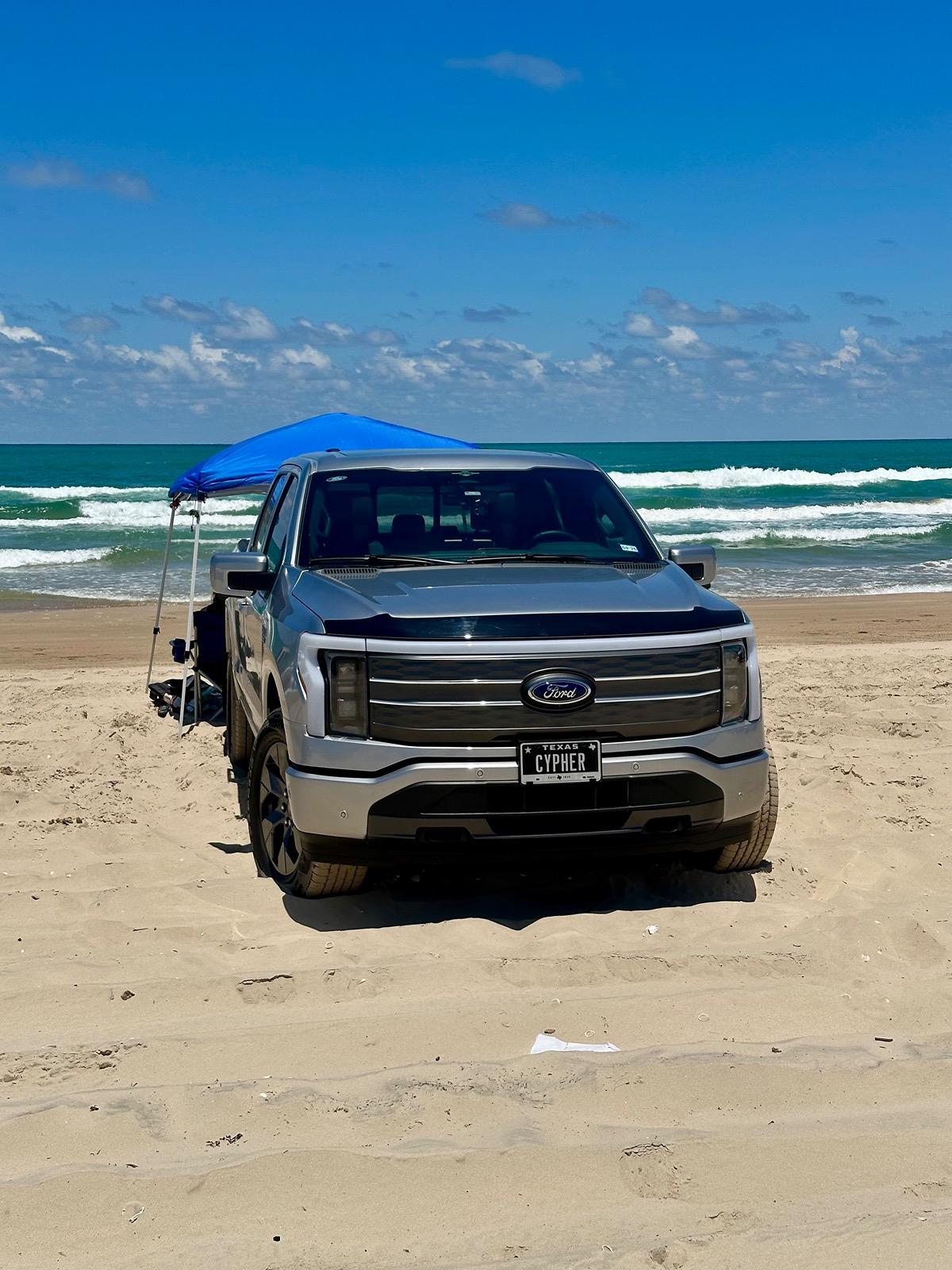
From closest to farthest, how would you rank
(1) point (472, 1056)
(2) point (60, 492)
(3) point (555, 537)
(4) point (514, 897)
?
(1) point (472, 1056) < (4) point (514, 897) < (3) point (555, 537) < (2) point (60, 492)

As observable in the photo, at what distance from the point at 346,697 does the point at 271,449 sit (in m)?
5.90

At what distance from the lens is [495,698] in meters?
4.44

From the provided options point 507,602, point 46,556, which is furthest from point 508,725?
point 46,556

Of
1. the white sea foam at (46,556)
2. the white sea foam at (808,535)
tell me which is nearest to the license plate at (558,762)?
the white sea foam at (46,556)

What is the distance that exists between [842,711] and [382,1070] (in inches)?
215

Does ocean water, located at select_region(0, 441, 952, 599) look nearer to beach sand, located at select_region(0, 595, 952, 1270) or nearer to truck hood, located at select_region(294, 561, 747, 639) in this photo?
truck hood, located at select_region(294, 561, 747, 639)

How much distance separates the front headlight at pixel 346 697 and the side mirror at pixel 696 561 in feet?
5.70

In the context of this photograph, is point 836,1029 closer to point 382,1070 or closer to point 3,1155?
point 382,1070

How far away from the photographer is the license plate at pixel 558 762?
174 inches

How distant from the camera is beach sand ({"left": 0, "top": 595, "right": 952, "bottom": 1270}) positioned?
2.93m

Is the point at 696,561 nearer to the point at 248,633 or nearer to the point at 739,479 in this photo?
the point at 248,633

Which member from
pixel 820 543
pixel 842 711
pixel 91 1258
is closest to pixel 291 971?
pixel 91 1258

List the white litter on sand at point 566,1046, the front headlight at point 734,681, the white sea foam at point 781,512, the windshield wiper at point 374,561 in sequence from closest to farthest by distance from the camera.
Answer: the white litter on sand at point 566,1046 → the front headlight at point 734,681 → the windshield wiper at point 374,561 → the white sea foam at point 781,512

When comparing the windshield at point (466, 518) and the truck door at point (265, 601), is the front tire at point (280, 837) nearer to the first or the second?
the truck door at point (265, 601)
